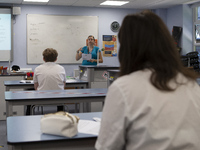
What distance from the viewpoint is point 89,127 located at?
5.92 feet

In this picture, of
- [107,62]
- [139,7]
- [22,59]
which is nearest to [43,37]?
[22,59]

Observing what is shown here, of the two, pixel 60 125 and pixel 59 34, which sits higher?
pixel 59 34

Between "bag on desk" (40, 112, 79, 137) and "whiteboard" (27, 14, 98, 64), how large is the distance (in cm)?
651

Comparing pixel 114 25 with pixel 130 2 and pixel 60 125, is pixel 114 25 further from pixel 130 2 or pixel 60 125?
pixel 60 125

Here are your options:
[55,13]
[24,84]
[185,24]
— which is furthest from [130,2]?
[24,84]

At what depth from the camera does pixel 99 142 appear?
1.13 m

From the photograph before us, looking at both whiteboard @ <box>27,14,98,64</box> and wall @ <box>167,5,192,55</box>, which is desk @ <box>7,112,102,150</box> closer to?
whiteboard @ <box>27,14,98,64</box>

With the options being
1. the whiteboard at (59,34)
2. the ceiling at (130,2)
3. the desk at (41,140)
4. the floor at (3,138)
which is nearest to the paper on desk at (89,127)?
the desk at (41,140)

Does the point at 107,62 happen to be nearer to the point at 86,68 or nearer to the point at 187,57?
the point at 187,57

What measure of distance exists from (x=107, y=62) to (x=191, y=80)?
24.3ft

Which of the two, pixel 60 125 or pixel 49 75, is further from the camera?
pixel 49 75

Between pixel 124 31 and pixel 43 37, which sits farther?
pixel 43 37

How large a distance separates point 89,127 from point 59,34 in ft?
21.4

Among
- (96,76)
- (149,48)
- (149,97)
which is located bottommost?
(96,76)
